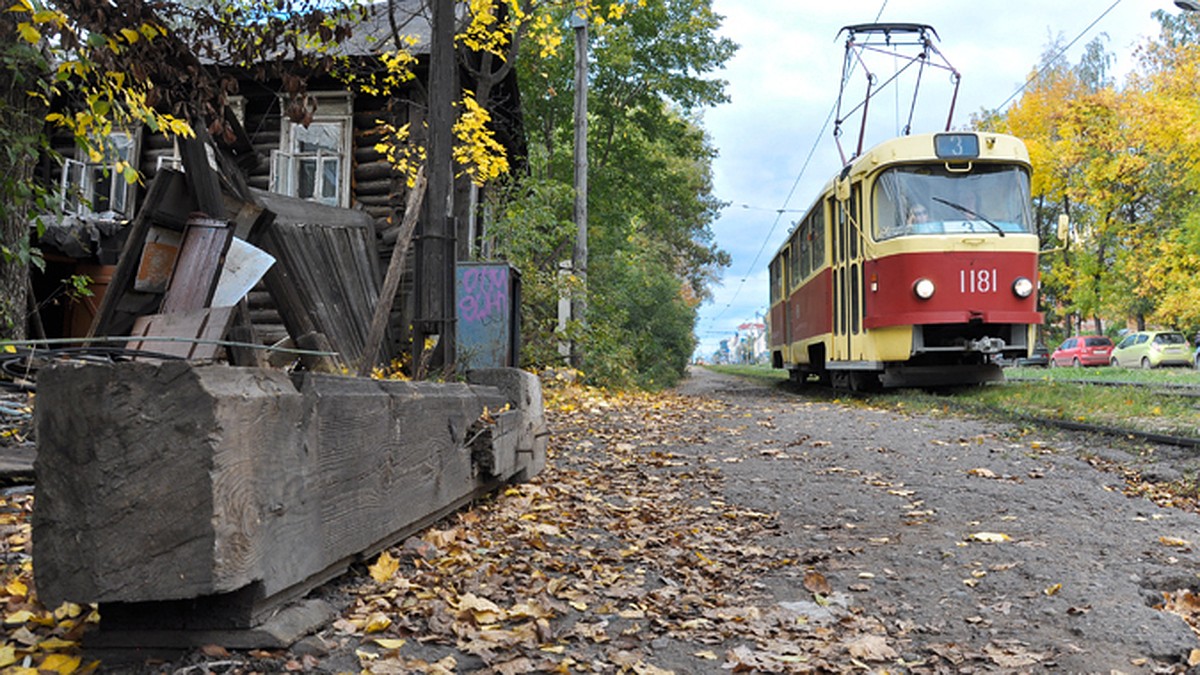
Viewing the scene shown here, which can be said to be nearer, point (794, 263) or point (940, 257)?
point (940, 257)

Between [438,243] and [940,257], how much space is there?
6869 mm

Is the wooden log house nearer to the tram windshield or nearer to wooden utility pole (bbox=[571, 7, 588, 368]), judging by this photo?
wooden utility pole (bbox=[571, 7, 588, 368])

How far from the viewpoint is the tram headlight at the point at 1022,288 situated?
35.3 feet

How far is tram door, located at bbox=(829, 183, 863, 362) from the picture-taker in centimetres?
1170

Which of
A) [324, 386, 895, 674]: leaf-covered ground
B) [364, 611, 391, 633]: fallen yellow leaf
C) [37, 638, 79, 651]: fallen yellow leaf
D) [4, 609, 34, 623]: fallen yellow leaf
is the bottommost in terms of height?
[324, 386, 895, 674]: leaf-covered ground

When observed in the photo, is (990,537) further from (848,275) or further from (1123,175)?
(1123,175)

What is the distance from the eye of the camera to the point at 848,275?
12.1 m

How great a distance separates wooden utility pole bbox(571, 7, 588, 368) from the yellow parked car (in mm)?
24716

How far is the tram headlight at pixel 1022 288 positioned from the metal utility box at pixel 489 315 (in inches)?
249

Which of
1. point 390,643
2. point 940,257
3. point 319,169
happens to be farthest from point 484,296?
point 390,643

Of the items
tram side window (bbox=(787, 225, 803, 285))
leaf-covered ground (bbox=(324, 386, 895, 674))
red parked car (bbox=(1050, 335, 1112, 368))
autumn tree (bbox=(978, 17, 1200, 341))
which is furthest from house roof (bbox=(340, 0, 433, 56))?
red parked car (bbox=(1050, 335, 1112, 368))

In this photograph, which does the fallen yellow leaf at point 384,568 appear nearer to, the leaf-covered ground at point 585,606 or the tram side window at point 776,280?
the leaf-covered ground at point 585,606

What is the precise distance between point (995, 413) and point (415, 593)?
821 centimetres

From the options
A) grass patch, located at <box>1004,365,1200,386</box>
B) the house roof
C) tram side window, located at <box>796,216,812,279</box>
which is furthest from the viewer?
grass patch, located at <box>1004,365,1200,386</box>
